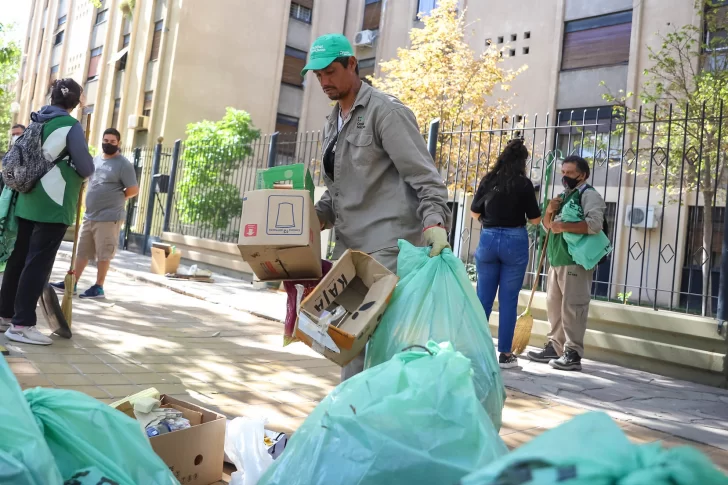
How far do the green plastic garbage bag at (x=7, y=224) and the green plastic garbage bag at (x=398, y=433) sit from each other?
148 inches

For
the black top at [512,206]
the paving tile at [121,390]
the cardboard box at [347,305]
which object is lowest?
the paving tile at [121,390]

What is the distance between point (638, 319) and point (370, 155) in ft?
14.2

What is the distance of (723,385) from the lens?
18.8ft

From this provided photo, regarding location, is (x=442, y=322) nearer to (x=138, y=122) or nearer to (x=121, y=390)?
(x=121, y=390)

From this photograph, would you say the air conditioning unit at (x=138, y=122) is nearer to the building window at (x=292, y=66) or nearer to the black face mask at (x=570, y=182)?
the building window at (x=292, y=66)

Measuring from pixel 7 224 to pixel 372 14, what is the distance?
21614mm

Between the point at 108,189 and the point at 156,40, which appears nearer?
the point at 108,189

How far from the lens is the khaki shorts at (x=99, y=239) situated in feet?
23.4

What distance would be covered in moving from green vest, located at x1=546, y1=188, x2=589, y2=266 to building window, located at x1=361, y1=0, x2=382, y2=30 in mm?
19654

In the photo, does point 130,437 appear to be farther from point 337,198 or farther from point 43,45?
point 43,45

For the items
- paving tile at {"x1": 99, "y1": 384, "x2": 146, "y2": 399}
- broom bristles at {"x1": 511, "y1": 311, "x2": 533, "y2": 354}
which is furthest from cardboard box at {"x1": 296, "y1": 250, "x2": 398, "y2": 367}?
broom bristles at {"x1": 511, "y1": 311, "x2": 533, "y2": 354}

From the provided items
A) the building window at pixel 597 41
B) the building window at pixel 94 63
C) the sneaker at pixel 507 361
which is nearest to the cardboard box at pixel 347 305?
the sneaker at pixel 507 361

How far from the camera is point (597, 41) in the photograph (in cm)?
1802

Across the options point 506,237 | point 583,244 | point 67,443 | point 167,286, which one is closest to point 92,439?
point 67,443
